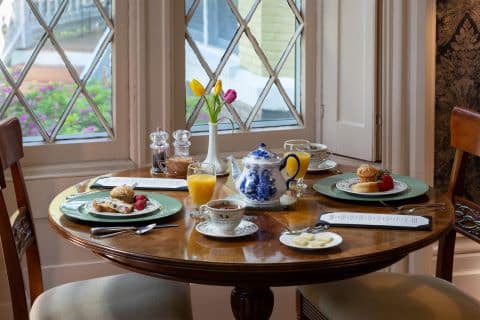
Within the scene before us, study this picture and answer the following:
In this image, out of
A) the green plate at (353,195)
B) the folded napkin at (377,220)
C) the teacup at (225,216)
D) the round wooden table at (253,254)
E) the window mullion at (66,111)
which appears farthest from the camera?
the window mullion at (66,111)

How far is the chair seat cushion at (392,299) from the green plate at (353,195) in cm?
28

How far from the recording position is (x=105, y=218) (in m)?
1.85

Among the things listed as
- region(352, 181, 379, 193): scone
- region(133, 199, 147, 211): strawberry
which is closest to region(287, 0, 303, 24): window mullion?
region(352, 181, 379, 193): scone

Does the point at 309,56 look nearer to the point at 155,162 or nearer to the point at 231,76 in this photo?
the point at 231,76

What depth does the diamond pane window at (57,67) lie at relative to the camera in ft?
9.48

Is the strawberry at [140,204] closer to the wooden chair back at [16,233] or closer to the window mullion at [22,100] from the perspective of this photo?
the wooden chair back at [16,233]

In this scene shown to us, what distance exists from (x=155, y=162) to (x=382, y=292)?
805mm

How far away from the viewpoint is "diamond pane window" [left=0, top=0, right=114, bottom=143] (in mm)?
2891

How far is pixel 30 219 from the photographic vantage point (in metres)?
2.23

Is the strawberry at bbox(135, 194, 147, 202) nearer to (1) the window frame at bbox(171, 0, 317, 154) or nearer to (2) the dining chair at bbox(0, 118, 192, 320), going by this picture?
(2) the dining chair at bbox(0, 118, 192, 320)

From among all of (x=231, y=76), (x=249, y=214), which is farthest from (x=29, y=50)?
(x=249, y=214)

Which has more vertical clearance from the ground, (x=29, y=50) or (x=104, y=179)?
(x=29, y=50)

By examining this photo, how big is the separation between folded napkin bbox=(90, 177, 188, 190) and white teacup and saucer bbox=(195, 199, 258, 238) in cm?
40

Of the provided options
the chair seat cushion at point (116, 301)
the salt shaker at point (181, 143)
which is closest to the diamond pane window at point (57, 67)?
the salt shaker at point (181, 143)
